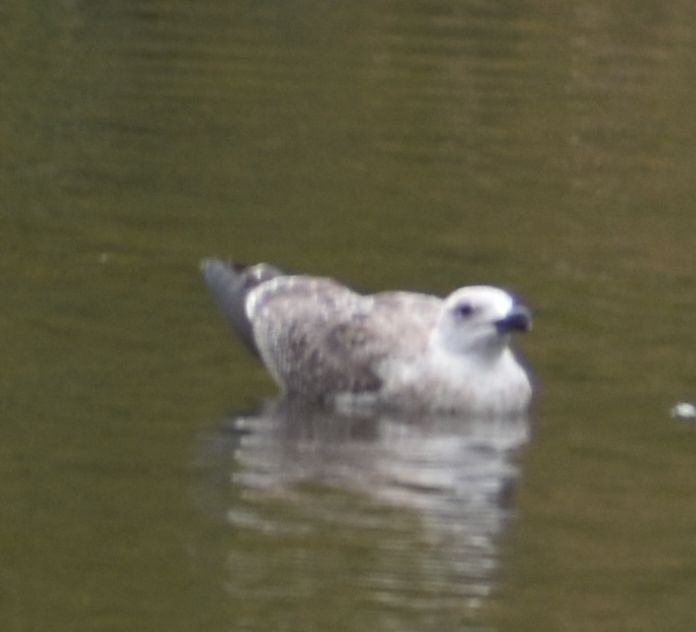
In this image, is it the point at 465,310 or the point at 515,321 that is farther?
the point at 465,310

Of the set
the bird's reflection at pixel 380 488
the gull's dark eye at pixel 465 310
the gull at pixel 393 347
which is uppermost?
the gull's dark eye at pixel 465 310

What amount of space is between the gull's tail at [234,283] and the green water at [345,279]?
241 mm

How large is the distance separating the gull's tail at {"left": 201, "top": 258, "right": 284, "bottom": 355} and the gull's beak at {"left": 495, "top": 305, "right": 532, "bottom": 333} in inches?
63.9

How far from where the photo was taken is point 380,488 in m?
13.1

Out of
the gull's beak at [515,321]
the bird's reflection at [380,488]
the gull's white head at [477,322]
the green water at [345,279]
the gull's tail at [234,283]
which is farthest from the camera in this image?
the gull's tail at [234,283]

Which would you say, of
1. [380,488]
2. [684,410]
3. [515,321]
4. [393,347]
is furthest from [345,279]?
[380,488]

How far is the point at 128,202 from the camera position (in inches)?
744

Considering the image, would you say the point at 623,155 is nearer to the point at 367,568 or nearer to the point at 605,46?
the point at 605,46

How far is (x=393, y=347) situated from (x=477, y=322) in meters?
0.52

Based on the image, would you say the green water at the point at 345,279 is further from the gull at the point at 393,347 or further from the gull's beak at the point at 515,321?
the gull's beak at the point at 515,321

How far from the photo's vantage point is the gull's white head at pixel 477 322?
1448cm

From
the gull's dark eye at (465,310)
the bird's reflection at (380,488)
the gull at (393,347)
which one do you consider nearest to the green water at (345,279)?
the bird's reflection at (380,488)

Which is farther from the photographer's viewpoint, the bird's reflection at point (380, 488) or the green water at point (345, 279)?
the bird's reflection at point (380, 488)

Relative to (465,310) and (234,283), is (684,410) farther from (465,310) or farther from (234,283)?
(234,283)
